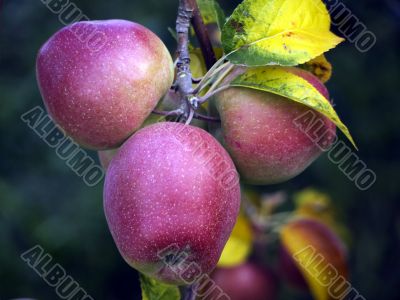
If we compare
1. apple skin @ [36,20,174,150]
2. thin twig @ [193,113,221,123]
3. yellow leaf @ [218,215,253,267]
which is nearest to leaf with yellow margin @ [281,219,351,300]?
yellow leaf @ [218,215,253,267]

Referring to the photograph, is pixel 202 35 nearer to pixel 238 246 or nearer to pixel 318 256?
pixel 318 256

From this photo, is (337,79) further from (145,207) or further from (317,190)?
(145,207)

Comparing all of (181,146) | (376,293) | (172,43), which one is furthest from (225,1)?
(181,146)

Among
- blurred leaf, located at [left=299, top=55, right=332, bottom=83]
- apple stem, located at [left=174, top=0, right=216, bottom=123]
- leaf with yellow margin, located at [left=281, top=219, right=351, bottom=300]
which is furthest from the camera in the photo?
leaf with yellow margin, located at [left=281, top=219, right=351, bottom=300]

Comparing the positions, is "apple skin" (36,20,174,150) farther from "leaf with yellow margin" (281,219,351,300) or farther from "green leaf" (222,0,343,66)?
"leaf with yellow margin" (281,219,351,300)

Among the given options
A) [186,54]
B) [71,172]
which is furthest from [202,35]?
[71,172]

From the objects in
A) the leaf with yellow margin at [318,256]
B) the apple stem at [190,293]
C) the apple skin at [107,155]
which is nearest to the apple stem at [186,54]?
the apple skin at [107,155]

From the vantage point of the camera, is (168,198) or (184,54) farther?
(184,54)
